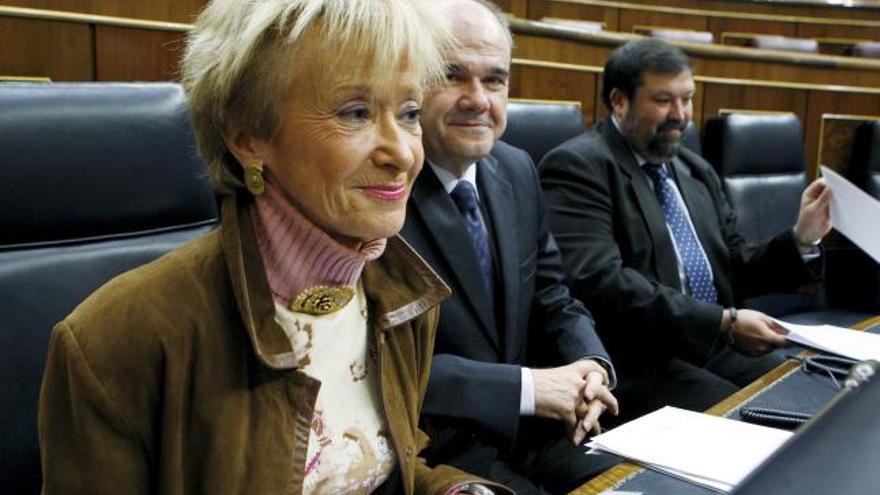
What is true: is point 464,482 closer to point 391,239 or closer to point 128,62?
point 391,239

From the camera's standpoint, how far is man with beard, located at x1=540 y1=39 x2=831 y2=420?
125 centimetres

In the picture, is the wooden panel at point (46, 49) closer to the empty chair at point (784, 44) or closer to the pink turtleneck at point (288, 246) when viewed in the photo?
the pink turtleneck at point (288, 246)

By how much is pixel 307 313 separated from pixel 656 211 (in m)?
0.88

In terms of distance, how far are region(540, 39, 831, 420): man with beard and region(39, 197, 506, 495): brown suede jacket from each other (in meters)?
0.77

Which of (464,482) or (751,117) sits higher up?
(751,117)

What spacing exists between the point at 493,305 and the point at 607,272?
37 centimetres

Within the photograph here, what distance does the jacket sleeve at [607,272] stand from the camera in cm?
124

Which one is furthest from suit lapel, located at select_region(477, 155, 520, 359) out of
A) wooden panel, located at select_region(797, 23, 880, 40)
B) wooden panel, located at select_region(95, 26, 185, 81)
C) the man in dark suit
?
wooden panel, located at select_region(797, 23, 880, 40)

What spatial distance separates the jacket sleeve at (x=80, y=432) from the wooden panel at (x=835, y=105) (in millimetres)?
2151

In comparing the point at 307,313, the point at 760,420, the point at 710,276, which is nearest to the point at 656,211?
the point at 710,276

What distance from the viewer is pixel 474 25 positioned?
3.24 feet

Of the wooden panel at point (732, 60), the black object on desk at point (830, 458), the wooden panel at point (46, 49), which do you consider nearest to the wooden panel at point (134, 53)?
the wooden panel at point (46, 49)

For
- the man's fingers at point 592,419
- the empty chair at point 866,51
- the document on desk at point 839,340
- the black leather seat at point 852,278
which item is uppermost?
the empty chair at point 866,51

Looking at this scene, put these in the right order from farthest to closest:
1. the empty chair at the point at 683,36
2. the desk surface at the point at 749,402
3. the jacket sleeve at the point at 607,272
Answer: the empty chair at the point at 683,36
the jacket sleeve at the point at 607,272
the desk surface at the point at 749,402
